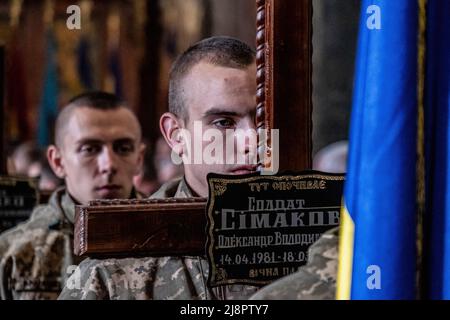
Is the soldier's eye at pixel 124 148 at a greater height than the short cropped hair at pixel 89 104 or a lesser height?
lesser

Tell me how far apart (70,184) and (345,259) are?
37.7 inches

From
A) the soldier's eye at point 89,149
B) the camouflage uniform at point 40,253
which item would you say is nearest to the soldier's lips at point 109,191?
the soldier's eye at point 89,149

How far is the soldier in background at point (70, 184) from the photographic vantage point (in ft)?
7.89

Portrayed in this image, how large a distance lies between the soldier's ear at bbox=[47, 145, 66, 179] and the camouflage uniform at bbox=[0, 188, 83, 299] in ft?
0.19

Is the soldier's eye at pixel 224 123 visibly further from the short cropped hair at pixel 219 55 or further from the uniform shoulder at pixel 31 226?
the uniform shoulder at pixel 31 226

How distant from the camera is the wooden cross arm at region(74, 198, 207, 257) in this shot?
2068 millimetres

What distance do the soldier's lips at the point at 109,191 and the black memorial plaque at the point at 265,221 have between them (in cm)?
33

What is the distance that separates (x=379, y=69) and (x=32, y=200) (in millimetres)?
1416

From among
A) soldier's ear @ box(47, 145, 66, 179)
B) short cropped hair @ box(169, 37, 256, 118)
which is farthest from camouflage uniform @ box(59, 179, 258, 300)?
soldier's ear @ box(47, 145, 66, 179)

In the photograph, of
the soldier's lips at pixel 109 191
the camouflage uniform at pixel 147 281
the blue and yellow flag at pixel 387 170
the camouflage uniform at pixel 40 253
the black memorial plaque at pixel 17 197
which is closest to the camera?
the blue and yellow flag at pixel 387 170

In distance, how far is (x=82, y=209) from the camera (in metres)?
2.08
